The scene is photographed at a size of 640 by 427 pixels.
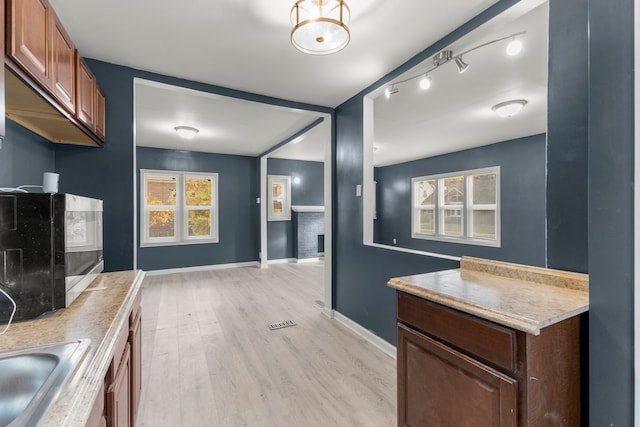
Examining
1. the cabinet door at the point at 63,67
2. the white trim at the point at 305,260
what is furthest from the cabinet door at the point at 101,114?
the white trim at the point at 305,260

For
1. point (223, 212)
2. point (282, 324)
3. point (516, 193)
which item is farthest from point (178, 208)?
point (516, 193)

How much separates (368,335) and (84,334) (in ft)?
7.77

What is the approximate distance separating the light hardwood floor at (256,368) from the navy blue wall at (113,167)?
3.25 feet

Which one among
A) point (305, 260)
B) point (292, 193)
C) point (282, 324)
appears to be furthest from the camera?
point (292, 193)

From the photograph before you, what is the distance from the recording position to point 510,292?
128cm

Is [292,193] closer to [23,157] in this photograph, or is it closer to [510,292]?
[23,157]

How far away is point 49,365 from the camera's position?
2.96 feet

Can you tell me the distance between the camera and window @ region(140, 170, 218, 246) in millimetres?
5629

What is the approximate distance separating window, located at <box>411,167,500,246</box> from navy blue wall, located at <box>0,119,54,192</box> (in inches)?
245

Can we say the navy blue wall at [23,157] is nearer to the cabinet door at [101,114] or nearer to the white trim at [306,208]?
the cabinet door at [101,114]

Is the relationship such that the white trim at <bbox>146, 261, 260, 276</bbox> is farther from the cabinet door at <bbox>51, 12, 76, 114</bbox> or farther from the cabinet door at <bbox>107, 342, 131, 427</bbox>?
the cabinet door at <bbox>107, 342, 131, 427</bbox>

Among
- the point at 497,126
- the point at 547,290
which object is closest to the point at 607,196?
the point at 547,290

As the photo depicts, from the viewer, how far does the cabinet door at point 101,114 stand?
7.11 feet

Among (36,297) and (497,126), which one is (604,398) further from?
Result: (497,126)
